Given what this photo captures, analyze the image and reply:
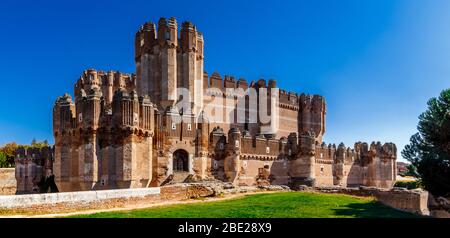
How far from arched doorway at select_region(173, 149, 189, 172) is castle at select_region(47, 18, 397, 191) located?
3.8 inches

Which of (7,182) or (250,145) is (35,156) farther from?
(250,145)

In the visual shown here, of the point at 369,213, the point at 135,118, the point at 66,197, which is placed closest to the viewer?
the point at 66,197

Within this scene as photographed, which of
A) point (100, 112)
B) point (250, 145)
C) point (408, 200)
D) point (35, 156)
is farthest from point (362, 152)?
point (35, 156)

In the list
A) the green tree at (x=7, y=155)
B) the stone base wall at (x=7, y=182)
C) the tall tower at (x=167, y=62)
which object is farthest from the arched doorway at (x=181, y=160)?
the green tree at (x=7, y=155)

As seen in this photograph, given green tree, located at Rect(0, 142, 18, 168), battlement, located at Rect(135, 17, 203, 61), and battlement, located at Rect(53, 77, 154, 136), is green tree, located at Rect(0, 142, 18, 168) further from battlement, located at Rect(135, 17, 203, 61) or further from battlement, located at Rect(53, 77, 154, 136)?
battlement, located at Rect(53, 77, 154, 136)

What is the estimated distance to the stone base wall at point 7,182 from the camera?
53362 mm

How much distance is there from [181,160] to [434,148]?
862 inches

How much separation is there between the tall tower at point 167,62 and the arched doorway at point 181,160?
762 centimetres

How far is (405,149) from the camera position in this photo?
112ft

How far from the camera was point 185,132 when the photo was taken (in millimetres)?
37094
